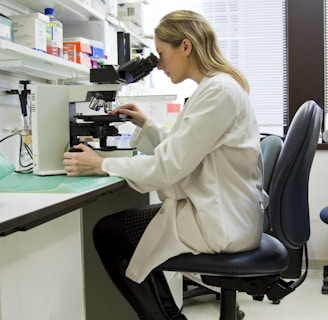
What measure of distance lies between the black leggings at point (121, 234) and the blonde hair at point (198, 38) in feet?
1.65

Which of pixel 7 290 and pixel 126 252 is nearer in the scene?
pixel 7 290

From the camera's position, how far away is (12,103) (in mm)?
1924

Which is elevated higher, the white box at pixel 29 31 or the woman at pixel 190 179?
the white box at pixel 29 31

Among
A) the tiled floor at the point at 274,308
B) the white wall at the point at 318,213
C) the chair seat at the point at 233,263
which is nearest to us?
the chair seat at the point at 233,263

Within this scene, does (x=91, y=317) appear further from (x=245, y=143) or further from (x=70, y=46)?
(x=70, y=46)

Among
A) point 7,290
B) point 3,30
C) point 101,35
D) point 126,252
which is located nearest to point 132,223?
point 126,252

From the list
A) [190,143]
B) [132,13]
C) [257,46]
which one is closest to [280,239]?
[190,143]

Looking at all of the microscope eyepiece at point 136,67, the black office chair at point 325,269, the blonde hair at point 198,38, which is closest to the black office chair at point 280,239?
the blonde hair at point 198,38

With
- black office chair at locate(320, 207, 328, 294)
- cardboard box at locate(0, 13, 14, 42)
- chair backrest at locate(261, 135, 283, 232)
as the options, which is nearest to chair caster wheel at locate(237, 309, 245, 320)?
chair backrest at locate(261, 135, 283, 232)

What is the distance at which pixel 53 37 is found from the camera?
191 centimetres

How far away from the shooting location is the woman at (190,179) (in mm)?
1284

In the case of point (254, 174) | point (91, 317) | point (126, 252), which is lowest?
point (91, 317)

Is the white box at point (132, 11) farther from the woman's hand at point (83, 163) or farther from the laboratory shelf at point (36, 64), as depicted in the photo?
the woman's hand at point (83, 163)

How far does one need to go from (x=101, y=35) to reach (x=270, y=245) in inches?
59.7
